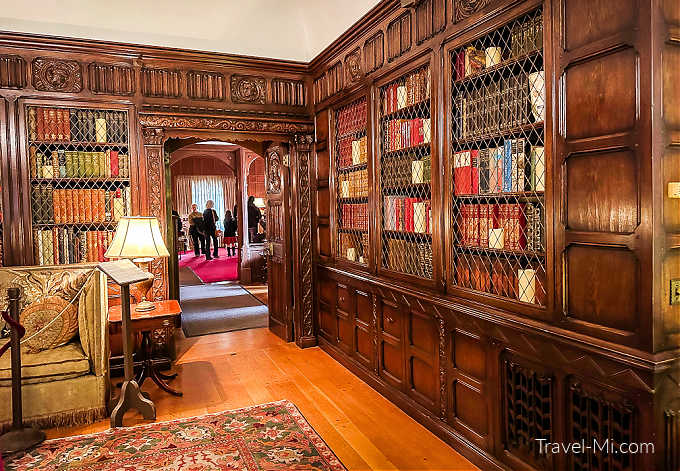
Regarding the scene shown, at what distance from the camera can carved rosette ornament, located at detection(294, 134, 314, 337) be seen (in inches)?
219

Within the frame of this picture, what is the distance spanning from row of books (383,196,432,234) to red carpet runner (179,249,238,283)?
25.5ft

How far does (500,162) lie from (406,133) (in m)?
1.08

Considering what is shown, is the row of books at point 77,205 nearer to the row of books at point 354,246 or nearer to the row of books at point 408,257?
Result: the row of books at point 354,246

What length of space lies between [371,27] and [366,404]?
10.2 ft

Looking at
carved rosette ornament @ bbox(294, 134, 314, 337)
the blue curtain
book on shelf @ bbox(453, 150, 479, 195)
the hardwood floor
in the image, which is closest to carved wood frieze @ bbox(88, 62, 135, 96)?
carved rosette ornament @ bbox(294, 134, 314, 337)

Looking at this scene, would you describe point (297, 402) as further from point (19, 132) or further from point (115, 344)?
point (19, 132)

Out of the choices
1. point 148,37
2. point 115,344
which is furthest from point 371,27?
point 115,344

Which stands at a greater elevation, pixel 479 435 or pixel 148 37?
pixel 148 37

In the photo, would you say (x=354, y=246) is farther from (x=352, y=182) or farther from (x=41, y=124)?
(x=41, y=124)

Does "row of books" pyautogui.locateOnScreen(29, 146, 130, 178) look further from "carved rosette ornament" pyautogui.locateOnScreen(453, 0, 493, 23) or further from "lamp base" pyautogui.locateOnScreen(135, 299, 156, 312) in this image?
"carved rosette ornament" pyautogui.locateOnScreen(453, 0, 493, 23)

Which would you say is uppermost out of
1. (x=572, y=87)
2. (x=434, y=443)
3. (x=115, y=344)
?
(x=572, y=87)

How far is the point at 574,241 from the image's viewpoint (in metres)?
2.33

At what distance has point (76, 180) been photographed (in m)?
4.80

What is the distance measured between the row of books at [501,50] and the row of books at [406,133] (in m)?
0.48
